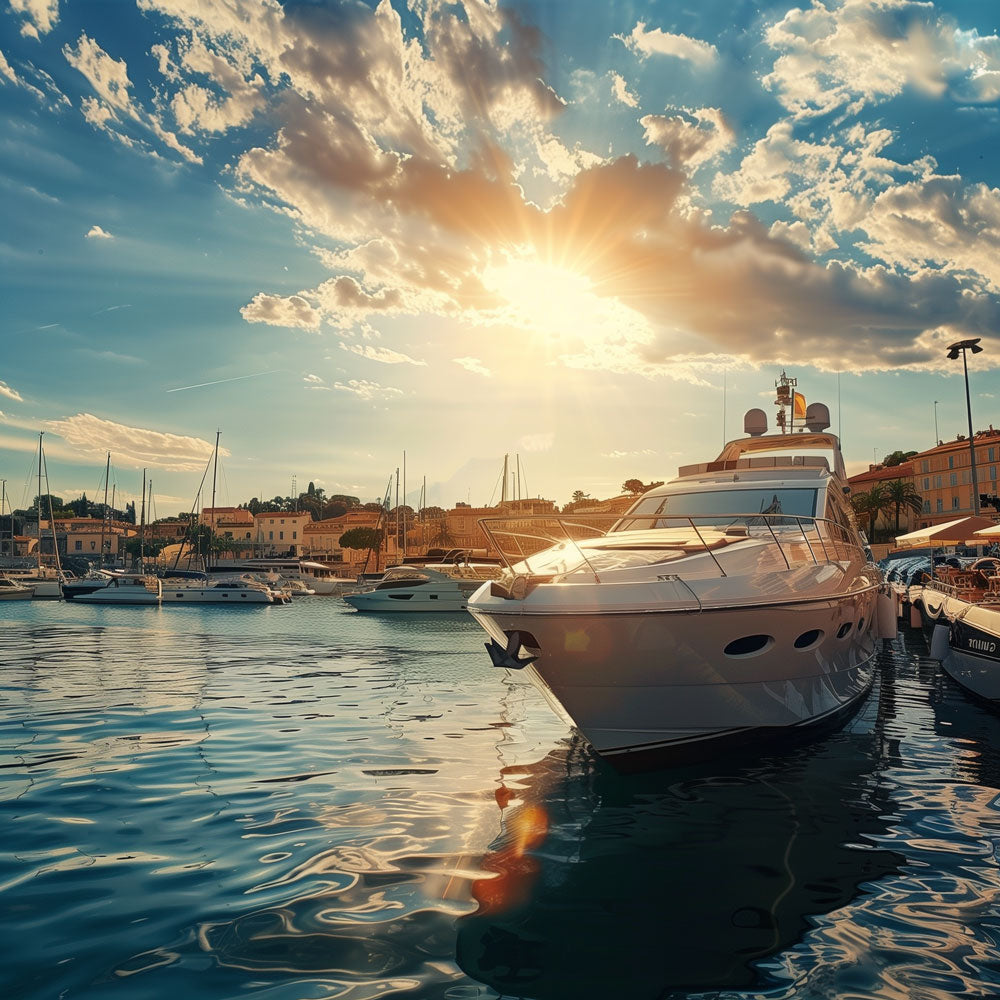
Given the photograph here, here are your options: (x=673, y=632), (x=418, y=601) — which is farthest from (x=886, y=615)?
(x=418, y=601)

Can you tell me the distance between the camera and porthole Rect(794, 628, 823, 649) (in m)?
7.51

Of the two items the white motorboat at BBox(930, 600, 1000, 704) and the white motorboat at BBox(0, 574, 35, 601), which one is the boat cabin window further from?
the white motorboat at BBox(0, 574, 35, 601)

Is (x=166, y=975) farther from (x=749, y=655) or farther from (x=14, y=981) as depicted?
Answer: (x=749, y=655)

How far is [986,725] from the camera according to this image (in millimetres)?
10383

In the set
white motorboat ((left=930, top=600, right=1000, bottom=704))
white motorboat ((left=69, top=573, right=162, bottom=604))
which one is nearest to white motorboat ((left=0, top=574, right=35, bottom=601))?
white motorboat ((left=69, top=573, right=162, bottom=604))

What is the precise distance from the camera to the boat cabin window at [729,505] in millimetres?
9523

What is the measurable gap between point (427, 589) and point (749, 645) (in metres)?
33.7

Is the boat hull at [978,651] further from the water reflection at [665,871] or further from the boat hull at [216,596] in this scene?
the boat hull at [216,596]

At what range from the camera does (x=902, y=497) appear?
85125mm

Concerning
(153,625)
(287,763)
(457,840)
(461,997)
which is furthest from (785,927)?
(153,625)

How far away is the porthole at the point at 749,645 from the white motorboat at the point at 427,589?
1267 inches

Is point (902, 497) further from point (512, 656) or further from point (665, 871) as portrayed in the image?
point (665, 871)

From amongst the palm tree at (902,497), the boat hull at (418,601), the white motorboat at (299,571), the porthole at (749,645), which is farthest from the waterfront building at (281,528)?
the porthole at (749,645)

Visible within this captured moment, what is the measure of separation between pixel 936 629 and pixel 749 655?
8.70 m
